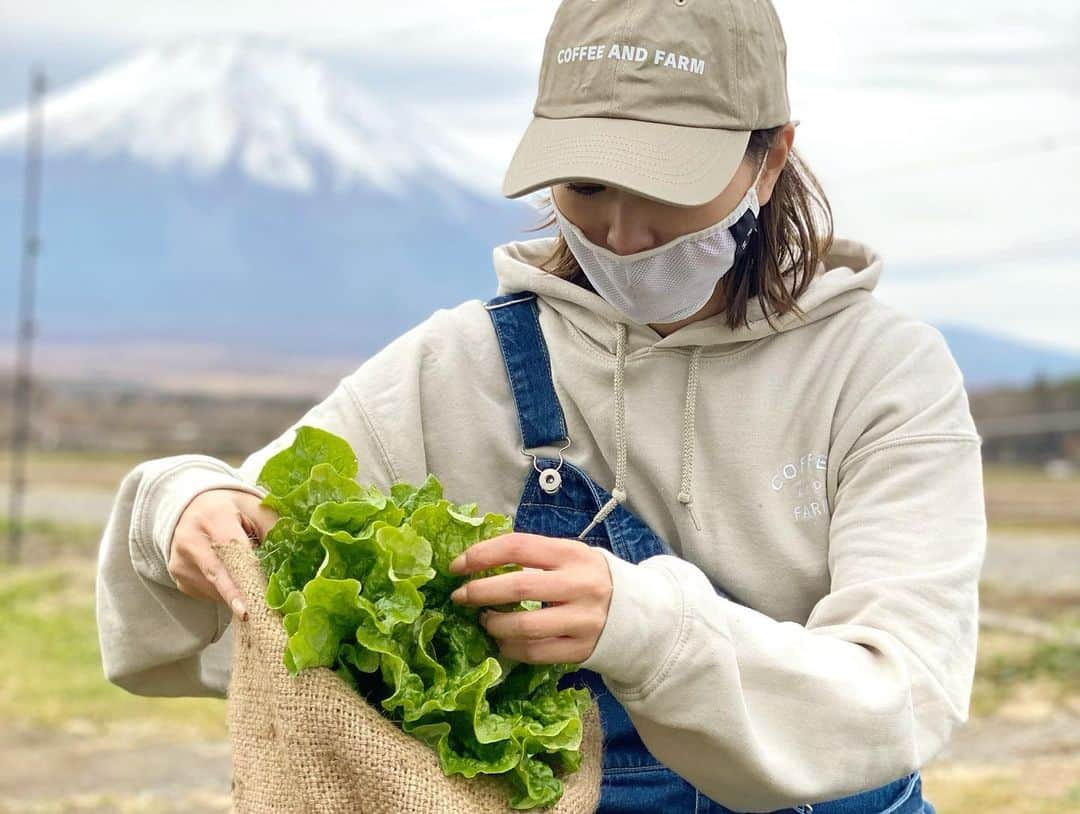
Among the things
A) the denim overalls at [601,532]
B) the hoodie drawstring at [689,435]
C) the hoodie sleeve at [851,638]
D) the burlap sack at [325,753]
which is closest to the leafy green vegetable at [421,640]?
the burlap sack at [325,753]

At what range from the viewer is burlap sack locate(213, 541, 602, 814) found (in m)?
2.11

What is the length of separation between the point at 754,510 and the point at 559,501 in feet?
1.13

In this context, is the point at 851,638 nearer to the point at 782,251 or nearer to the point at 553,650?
the point at 553,650

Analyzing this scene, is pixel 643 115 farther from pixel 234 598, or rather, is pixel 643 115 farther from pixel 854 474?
pixel 234 598

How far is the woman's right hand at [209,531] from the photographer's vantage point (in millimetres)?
2334

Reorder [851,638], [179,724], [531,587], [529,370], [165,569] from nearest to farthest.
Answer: [531,587] < [851,638] < [165,569] < [529,370] < [179,724]

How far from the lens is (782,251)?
2775 mm

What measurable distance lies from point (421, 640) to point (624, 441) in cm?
72

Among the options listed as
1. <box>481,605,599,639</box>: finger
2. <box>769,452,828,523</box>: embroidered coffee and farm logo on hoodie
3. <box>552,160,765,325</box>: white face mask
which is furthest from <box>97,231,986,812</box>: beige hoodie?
<box>481,605,599,639</box>: finger

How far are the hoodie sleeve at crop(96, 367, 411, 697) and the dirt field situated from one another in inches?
157

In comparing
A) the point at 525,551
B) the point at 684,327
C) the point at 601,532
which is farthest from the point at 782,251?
the point at 525,551

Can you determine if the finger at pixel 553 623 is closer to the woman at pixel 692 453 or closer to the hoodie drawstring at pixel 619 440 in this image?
the woman at pixel 692 453

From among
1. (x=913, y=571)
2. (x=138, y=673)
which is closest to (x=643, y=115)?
(x=913, y=571)

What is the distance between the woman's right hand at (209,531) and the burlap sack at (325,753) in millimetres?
78
